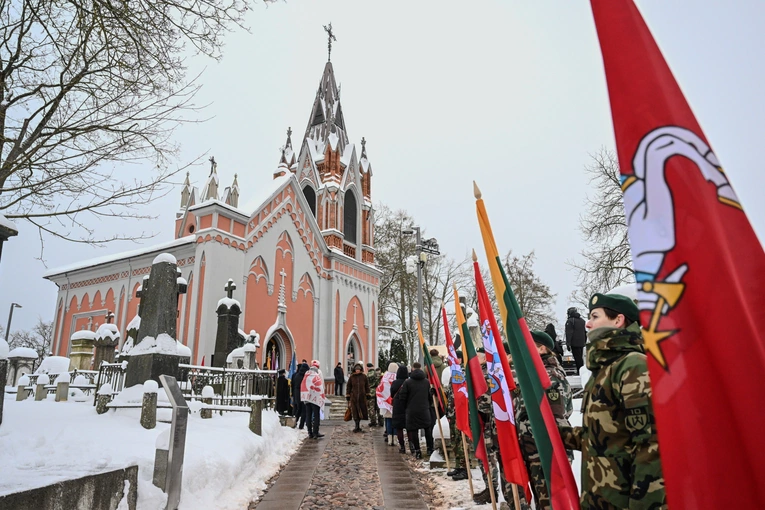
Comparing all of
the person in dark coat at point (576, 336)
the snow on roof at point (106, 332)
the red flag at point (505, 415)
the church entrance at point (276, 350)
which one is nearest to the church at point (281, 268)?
the church entrance at point (276, 350)

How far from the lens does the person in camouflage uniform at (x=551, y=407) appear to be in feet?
13.5

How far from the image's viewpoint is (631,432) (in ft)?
7.65

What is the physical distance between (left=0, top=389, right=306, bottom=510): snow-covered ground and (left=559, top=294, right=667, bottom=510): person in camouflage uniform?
3.70 metres

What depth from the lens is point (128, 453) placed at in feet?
17.2

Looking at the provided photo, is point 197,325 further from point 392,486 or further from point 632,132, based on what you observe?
point 632,132

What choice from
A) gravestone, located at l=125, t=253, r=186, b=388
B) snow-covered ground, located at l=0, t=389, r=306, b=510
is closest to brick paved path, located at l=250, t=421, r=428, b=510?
snow-covered ground, located at l=0, t=389, r=306, b=510

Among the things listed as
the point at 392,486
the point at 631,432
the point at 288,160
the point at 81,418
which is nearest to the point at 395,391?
the point at 392,486

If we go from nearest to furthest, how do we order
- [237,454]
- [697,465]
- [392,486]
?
1. [697,465]
2. [237,454]
3. [392,486]

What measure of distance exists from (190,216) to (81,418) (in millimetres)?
20641

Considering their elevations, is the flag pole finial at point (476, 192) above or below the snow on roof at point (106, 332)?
below

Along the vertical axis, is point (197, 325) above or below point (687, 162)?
above

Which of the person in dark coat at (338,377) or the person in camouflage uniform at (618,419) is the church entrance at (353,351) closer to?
the person in dark coat at (338,377)

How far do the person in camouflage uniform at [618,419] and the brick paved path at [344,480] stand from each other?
4.42 meters

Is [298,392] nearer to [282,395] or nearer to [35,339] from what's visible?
[282,395]
